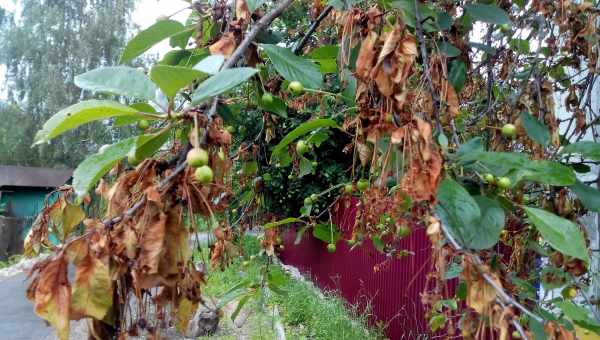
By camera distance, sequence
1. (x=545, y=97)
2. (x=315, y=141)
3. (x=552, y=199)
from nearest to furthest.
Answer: (x=552, y=199), (x=545, y=97), (x=315, y=141)

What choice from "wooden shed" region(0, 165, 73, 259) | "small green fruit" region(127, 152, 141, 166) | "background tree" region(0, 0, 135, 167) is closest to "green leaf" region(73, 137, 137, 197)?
"small green fruit" region(127, 152, 141, 166)

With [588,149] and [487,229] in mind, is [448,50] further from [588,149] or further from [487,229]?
[487,229]

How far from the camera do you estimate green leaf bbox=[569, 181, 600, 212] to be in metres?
1.11

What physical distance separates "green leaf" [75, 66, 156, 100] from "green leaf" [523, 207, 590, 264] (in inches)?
25.1

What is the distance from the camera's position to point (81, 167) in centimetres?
70

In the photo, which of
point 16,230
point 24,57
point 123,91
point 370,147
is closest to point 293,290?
point 370,147

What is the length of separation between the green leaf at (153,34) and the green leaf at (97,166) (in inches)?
19.4

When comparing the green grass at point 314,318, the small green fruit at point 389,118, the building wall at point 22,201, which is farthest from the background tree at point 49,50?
the small green fruit at point 389,118

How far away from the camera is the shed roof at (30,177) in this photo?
16.4 meters

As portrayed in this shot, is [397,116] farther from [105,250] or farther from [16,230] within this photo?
[16,230]

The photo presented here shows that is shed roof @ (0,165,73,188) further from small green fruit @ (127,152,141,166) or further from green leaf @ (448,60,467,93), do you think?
small green fruit @ (127,152,141,166)

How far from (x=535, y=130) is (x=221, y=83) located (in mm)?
886

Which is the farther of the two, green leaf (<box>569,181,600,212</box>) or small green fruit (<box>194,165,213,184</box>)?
green leaf (<box>569,181,600,212</box>)

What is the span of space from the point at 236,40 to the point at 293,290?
5.94 meters
